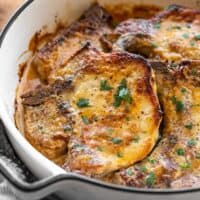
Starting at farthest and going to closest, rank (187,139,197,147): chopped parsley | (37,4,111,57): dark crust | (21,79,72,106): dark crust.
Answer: (37,4,111,57): dark crust
(21,79,72,106): dark crust
(187,139,197,147): chopped parsley

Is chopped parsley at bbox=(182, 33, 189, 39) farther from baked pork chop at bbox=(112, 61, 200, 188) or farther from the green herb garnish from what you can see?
the green herb garnish

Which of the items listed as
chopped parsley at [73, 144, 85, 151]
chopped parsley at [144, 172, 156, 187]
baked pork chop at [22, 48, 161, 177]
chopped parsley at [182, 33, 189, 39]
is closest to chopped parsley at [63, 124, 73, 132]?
baked pork chop at [22, 48, 161, 177]

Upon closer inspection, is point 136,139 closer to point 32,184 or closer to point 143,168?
point 143,168

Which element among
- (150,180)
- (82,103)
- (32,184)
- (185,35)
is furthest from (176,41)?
(32,184)

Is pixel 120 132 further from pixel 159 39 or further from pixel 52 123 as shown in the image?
pixel 159 39

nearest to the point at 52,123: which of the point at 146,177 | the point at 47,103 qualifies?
the point at 47,103
